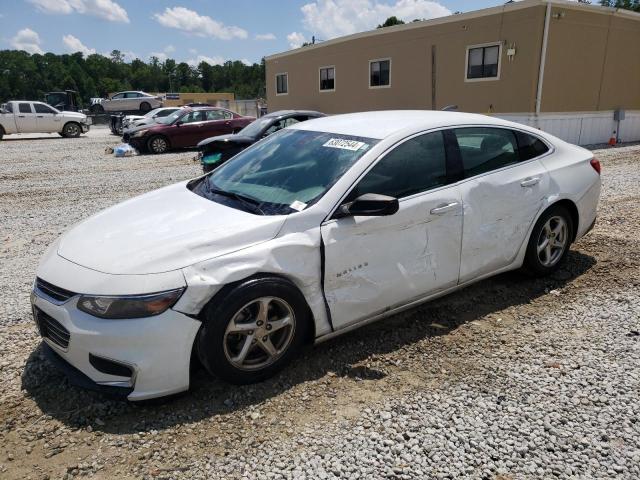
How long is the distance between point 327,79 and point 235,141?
15366mm

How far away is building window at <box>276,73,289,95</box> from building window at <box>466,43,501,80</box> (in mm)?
11994

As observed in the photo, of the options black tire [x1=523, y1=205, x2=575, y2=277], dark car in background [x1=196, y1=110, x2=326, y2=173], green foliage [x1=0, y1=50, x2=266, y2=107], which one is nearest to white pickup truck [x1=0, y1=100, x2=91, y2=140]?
dark car in background [x1=196, y1=110, x2=326, y2=173]

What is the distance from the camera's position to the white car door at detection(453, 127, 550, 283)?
12.2 feet

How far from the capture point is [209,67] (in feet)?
413

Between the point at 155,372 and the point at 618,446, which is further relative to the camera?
the point at 155,372

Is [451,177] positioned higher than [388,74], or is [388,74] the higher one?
[388,74]

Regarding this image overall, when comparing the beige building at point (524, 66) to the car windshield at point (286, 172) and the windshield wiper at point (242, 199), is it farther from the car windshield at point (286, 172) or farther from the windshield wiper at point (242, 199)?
the windshield wiper at point (242, 199)

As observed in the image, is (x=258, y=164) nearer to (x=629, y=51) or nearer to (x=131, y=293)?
(x=131, y=293)

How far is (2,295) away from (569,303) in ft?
16.1

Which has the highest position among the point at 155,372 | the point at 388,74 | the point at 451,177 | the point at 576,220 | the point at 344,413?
the point at 388,74

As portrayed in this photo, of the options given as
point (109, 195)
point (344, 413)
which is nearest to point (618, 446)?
point (344, 413)

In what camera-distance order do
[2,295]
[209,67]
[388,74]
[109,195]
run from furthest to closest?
[209,67] → [388,74] → [109,195] → [2,295]

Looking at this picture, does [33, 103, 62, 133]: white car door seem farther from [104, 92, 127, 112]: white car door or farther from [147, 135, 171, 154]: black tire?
[104, 92, 127, 112]: white car door

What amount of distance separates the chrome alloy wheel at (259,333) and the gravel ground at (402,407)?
0.65ft
